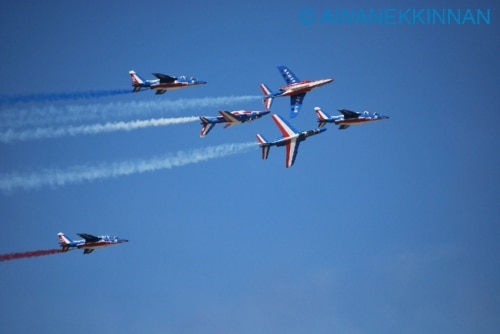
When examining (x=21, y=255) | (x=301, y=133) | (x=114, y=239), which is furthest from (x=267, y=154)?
(x=21, y=255)

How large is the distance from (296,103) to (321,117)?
5.11 meters

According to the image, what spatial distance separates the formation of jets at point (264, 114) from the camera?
100 m

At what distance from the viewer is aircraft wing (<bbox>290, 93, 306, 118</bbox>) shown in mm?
105875

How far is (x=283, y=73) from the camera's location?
110938mm

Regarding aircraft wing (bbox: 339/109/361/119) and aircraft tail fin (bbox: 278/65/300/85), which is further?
aircraft tail fin (bbox: 278/65/300/85)

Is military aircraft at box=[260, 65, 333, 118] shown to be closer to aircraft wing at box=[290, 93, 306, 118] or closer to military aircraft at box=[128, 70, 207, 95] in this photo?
aircraft wing at box=[290, 93, 306, 118]

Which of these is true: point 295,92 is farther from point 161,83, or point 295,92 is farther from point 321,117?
point 161,83

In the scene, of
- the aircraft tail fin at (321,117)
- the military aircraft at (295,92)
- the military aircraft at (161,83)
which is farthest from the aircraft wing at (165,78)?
the aircraft tail fin at (321,117)

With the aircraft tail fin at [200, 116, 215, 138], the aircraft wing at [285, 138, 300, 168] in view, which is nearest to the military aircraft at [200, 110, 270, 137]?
the aircraft tail fin at [200, 116, 215, 138]

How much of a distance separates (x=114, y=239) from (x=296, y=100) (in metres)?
30.5

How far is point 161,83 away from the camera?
336ft

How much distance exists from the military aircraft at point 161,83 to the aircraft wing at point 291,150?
15.4 metres

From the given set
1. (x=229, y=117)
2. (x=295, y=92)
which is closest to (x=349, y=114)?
(x=295, y=92)

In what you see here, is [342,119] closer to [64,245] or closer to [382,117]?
[382,117]
